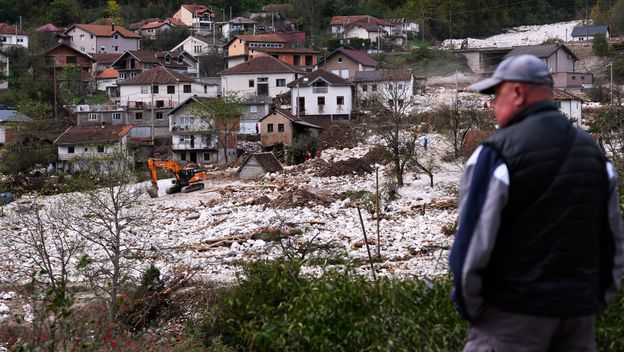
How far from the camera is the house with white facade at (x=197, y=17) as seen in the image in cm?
6444

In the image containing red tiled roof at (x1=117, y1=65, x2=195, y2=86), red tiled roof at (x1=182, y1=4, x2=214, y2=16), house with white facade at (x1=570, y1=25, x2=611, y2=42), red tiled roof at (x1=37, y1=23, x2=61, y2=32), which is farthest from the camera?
red tiled roof at (x1=182, y1=4, x2=214, y2=16)

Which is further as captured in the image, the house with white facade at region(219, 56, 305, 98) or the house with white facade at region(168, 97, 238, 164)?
the house with white facade at region(219, 56, 305, 98)

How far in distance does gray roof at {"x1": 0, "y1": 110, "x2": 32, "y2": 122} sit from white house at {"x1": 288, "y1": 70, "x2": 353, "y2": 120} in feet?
38.8

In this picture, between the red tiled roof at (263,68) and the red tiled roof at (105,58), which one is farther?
the red tiled roof at (105,58)

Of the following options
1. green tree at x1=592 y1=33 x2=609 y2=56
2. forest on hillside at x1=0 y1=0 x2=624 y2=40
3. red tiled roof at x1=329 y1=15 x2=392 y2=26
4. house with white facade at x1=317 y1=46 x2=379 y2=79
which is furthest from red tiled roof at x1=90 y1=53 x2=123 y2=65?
green tree at x1=592 y1=33 x2=609 y2=56

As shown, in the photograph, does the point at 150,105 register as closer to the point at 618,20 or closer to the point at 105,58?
the point at 105,58

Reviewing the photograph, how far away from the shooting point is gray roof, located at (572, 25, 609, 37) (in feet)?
177

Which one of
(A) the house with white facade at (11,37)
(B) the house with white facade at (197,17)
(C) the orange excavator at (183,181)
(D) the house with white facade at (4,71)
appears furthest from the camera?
(B) the house with white facade at (197,17)

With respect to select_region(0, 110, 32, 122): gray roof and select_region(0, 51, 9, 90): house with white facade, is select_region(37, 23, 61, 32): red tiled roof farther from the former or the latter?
select_region(0, 110, 32, 122): gray roof

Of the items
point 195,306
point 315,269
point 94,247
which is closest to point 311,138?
point 94,247

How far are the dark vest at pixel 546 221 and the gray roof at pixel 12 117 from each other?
34.7 meters

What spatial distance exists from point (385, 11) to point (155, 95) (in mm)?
31326

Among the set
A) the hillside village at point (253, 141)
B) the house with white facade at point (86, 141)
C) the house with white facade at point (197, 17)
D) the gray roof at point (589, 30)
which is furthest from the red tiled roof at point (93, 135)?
the gray roof at point (589, 30)

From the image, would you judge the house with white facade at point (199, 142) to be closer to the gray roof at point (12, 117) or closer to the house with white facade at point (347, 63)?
the gray roof at point (12, 117)
